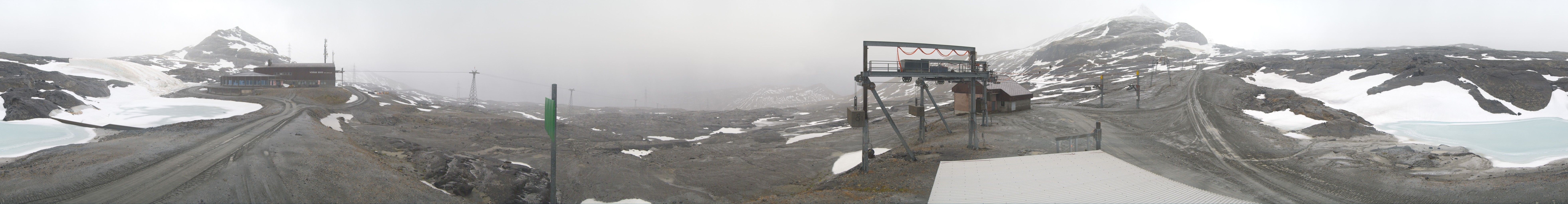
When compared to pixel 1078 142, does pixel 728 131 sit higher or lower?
lower

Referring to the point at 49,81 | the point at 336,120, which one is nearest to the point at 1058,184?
the point at 336,120

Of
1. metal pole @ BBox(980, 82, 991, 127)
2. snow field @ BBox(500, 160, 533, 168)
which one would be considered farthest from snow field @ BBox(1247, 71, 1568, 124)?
snow field @ BBox(500, 160, 533, 168)

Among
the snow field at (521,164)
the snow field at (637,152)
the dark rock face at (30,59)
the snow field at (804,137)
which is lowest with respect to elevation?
the snow field at (637,152)

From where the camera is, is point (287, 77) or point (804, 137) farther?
point (287, 77)

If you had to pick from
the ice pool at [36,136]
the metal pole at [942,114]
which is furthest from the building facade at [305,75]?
the metal pole at [942,114]

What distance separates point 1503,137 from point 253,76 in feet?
340

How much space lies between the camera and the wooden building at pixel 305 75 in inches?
2469

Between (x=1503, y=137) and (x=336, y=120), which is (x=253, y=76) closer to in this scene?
(x=336, y=120)

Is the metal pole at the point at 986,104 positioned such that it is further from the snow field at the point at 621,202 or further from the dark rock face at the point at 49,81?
the dark rock face at the point at 49,81

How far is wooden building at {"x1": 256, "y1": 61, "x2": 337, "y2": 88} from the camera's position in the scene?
62719mm

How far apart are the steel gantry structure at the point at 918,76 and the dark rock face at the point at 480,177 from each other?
1043cm

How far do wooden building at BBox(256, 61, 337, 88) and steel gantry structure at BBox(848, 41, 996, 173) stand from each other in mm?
74250

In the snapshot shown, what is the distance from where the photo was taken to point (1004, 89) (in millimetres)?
37781

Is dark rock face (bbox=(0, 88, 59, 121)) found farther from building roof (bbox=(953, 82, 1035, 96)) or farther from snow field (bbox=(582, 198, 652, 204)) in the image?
building roof (bbox=(953, 82, 1035, 96))
